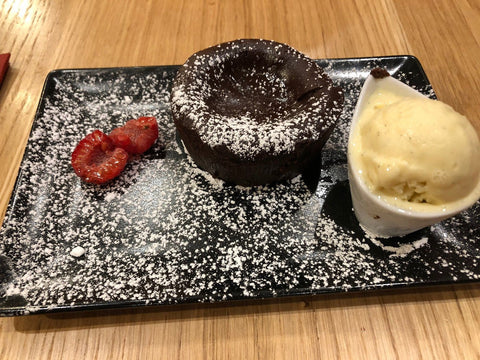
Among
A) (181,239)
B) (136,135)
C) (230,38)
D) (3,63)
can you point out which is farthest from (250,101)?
(3,63)

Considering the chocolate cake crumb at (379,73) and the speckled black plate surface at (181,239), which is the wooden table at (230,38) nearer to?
the speckled black plate surface at (181,239)

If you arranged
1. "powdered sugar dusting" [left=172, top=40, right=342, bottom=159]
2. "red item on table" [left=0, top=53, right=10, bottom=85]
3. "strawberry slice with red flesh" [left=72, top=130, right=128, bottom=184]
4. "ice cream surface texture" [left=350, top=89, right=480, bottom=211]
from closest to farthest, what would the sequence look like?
"ice cream surface texture" [left=350, top=89, right=480, bottom=211]
"powdered sugar dusting" [left=172, top=40, right=342, bottom=159]
"strawberry slice with red flesh" [left=72, top=130, right=128, bottom=184]
"red item on table" [left=0, top=53, right=10, bottom=85]

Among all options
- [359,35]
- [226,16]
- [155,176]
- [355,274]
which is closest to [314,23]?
[359,35]

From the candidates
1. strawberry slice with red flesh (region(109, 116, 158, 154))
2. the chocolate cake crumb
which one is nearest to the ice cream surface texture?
the chocolate cake crumb

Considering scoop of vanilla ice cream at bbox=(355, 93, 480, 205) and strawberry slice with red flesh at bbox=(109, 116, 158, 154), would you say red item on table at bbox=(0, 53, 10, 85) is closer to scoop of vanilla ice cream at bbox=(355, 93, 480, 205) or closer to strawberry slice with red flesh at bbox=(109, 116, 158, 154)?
strawberry slice with red flesh at bbox=(109, 116, 158, 154)

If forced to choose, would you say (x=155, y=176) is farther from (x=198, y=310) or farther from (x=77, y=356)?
(x=77, y=356)

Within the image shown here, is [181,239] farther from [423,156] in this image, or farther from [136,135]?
[423,156]
